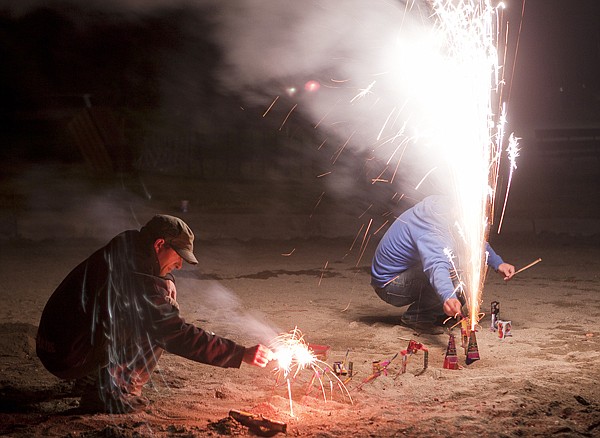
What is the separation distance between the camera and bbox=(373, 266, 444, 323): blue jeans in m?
6.45

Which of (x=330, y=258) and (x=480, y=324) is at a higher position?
(x=330, y=258)

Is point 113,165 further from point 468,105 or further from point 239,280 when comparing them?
point 468,105

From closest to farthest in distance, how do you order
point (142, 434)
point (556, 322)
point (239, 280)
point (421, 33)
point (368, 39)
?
point (142, 434)
point (556, 322)
point (421, 33)
point (368, 39)
point (239, 280)

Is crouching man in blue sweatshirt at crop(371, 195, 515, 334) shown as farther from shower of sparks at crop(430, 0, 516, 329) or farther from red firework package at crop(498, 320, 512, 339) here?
red firework package at crop(498, 320, 512, 339)

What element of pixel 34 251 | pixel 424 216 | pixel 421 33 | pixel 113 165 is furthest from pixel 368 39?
pixel 113 165

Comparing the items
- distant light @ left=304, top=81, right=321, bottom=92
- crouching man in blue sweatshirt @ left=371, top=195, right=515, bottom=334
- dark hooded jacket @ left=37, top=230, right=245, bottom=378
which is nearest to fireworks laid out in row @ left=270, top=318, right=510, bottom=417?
dark hooded jacket @ left=37, top=230, right=245, bottom=378

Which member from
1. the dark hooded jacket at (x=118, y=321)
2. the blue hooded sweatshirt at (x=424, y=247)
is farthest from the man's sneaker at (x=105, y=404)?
the blue hooded sweatshirt at (x=424, y=247)

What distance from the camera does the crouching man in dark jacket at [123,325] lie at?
395 centimetres

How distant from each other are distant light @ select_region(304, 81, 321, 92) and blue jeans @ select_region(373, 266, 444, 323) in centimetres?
940

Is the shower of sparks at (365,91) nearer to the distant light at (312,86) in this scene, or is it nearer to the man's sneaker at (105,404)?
the distant light at (312,86)

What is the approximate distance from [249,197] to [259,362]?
506 inches

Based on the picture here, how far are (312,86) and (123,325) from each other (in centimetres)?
1273

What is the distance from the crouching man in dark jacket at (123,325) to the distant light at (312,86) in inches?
458

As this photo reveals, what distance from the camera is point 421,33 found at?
7.11 meters
